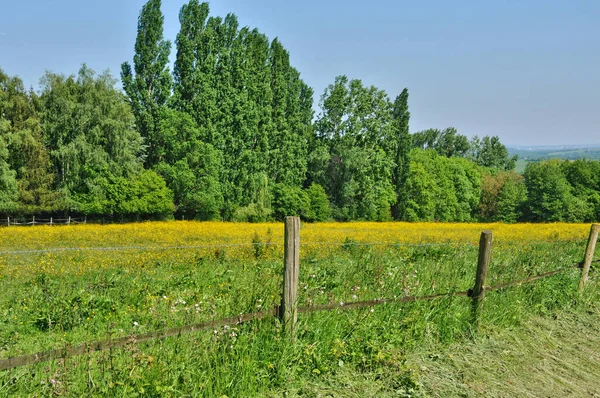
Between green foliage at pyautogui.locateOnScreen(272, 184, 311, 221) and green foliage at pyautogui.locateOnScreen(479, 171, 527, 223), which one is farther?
green foliage at pyautogui.locateOnScreen(479, 171, 527, 223)

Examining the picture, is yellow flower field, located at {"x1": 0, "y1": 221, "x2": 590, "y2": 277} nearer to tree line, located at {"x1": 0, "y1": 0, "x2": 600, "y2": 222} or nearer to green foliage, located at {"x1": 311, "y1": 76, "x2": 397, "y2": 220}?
tree line, located at {"x1": 0, "y1": 0, "x2": 600, "y2": 222}

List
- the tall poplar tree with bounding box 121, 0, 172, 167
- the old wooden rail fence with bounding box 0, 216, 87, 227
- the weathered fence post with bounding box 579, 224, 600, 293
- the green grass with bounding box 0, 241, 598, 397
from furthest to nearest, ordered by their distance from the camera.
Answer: the tall poplar tree with bounding box 121, 0, 172, 167
the old wooden rail fence with bounding box 0, 216, 87, 227
the weathered fence post with bounding box 579, 224, 600, 293
the green grass with bounding box 0, 241, 598, 397

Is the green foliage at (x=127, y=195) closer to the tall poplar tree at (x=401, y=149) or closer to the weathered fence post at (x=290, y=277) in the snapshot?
the tall poplar tree at (x=401, y=149)

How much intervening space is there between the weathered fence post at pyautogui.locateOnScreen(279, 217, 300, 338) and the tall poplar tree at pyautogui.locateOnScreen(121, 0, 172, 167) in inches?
1572

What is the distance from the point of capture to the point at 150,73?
42219mm

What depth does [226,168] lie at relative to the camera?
4331cm

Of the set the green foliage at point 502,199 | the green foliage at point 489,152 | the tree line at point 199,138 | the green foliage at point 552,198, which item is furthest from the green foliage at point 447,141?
the tree line at point 199,138

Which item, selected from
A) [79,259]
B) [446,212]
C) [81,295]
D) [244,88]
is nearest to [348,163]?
[244,88]

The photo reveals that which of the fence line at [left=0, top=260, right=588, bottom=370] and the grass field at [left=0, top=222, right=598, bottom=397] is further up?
the fence line at [left=0, top=260, right=588, bottom=370]

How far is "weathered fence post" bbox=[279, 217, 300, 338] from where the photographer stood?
15.3 ft

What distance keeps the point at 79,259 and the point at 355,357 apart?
11046 millimetres

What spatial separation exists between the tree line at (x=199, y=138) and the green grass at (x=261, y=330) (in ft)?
109

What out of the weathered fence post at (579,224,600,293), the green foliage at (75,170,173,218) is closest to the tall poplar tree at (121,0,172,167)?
the green foliage at (75,170,173,218)

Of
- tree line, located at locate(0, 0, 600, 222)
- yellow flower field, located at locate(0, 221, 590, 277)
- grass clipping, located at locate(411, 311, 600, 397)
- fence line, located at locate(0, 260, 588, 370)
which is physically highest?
tree line, located at locate(0, 0, 600, 222)
